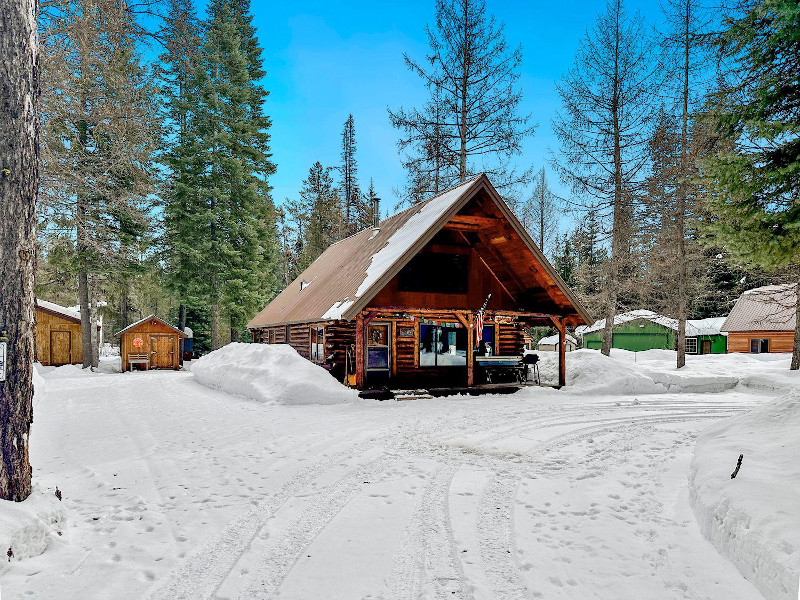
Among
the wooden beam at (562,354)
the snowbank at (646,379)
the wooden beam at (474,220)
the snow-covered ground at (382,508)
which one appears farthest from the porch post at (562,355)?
the snow-covered ground at (382,508)

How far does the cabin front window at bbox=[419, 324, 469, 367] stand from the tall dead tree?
691 cm

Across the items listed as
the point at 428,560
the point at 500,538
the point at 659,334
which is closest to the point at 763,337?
the point at 659,334

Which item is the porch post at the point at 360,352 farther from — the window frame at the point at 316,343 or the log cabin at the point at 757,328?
the log cabin at the point at 757,328

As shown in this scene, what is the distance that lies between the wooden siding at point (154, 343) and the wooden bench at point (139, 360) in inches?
5.7

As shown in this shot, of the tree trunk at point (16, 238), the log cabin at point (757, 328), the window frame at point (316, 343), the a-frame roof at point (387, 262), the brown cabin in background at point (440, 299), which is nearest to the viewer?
the tree trunk at point (16, 238)

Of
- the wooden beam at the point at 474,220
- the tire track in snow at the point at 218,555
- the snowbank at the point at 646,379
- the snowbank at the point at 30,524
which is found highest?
the wooden beam at the point at 474,220

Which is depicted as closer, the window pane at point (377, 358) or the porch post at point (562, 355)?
the window pane at point (377, 358)

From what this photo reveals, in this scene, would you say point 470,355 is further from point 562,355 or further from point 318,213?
point 318,213

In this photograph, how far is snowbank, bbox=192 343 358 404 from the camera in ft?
37.9

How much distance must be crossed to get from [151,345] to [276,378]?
15481mm

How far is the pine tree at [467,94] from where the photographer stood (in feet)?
63.4

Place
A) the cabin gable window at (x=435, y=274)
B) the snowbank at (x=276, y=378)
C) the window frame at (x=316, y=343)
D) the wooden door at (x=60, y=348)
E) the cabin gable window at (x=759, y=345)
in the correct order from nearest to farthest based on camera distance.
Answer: the snowbank at (x=276, y=378), the cabin gable window at (x=435, y=274), the window frame at (x=316, y=343), the wooden door at (x=60, y=348), the cabin gable window at (x=759, y=345)

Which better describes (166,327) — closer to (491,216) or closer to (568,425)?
(491,216)

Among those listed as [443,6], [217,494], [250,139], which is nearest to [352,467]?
[217,494]
